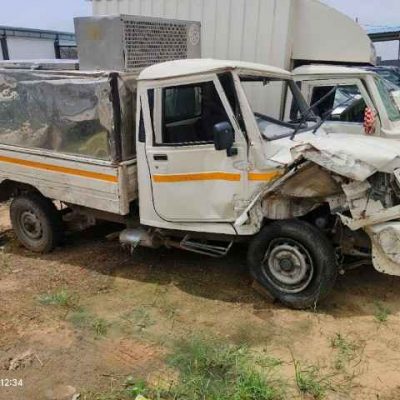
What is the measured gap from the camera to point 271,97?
554 centimetres

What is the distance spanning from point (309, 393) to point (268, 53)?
548 cm

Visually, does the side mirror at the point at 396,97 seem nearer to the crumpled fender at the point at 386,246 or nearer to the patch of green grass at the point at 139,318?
the crumpled fender at the point at 386,246

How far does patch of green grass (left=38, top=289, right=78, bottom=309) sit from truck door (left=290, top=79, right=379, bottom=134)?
152 inches

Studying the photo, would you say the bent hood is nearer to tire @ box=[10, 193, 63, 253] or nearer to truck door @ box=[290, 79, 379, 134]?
truck door @ box=[290, 79, 379, 134]

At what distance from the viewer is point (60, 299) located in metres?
4.53

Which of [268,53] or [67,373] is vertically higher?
[268,53]

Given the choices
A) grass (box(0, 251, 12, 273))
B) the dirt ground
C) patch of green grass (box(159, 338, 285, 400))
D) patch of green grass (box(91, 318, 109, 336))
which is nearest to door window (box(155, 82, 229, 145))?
the dirt ground

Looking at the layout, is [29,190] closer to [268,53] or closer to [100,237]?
[100,237]

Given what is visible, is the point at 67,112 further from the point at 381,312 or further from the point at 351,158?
the point at 381,312

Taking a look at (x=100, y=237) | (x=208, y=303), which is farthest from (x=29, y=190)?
(x=208, y=303)

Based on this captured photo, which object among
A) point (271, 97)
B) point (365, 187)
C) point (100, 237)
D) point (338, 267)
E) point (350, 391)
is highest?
point (271, 97)

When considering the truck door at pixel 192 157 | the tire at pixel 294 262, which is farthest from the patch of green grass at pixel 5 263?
the tire at pixel 294 262

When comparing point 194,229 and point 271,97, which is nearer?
point 194,229

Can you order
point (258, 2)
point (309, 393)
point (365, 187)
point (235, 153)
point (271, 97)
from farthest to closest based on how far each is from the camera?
1. point (258, 2)
2. point (271, 97)
3. point (235, 153)
4. point (365, 187)
5. point (309, 393)
